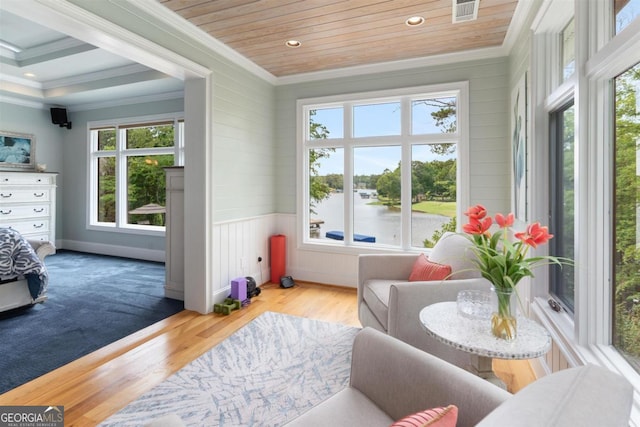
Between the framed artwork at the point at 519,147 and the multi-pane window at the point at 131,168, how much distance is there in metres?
4.72

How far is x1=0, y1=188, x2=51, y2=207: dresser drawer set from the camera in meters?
5.14

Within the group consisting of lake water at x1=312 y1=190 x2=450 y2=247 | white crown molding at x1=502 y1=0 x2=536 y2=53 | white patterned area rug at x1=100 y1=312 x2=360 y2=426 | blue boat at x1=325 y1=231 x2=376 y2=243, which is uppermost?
white crown molding at x1=502 y1=0 x2=536 y2=53

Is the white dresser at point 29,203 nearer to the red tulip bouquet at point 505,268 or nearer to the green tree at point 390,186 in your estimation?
the green tree at point 390,186

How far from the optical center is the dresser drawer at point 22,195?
5.14 meters

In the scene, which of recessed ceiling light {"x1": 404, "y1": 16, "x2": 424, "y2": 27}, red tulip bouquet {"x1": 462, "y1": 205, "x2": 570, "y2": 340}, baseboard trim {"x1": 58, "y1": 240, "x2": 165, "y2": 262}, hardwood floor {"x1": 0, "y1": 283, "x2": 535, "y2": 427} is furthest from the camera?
baseboard trim {"x1": 58, "y1": 240, "x2": 165, "y2": 262}

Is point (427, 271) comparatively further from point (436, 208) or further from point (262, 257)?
point (262, 257)

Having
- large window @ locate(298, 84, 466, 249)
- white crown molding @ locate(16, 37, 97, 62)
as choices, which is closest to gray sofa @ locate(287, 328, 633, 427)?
large window @ locate(298, 84, 466, 249)

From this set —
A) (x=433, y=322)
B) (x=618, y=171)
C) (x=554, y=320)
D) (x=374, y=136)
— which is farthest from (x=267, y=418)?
(x=374, y=136)

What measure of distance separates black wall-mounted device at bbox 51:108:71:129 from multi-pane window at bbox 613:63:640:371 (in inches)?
307

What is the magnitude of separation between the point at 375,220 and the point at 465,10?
7.66 ft

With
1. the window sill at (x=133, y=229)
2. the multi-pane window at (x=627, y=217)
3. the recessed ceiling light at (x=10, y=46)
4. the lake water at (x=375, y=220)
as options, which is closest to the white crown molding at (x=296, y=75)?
the lake water at (x=375, y=220)

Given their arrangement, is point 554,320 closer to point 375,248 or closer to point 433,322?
point 433,322

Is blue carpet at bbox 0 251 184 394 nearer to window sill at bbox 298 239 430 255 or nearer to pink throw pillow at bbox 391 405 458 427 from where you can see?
window sill at bbox 298 239 430 255

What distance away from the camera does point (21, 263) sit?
323cm
